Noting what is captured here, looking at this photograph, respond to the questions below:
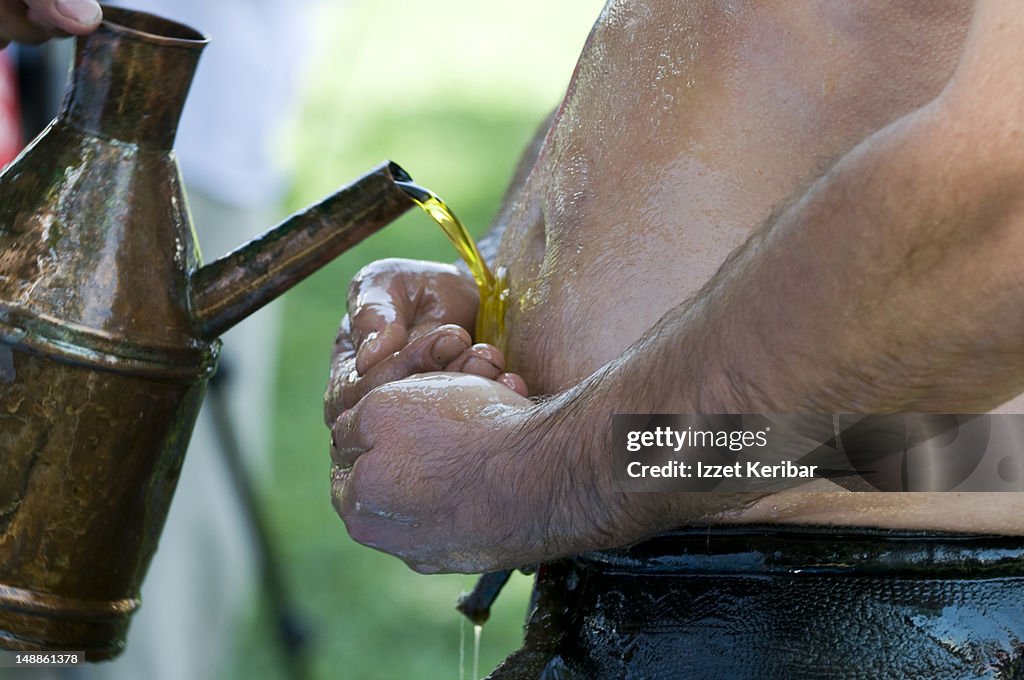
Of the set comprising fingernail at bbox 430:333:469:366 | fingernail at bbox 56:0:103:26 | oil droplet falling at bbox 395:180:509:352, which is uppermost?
fingernail at bbox 56:0:103:26

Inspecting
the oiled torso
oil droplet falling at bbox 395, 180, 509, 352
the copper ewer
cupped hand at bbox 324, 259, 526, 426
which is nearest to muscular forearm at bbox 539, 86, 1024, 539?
the oiled torso

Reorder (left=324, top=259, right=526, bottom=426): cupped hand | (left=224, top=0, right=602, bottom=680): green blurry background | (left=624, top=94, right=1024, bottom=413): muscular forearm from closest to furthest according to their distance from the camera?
1. (left=624, top=94, right=1024, bottom=413): muscular forearm
2. (left=324, top=259, right=526, bottom=426): cupped hand
3. (left=224, top=0, right=602, bottom=680): green blurry background

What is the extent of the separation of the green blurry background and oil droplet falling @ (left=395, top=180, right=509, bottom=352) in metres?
1.58

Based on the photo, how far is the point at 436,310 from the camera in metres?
1.29

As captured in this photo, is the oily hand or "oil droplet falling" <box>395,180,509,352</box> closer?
the oily hand

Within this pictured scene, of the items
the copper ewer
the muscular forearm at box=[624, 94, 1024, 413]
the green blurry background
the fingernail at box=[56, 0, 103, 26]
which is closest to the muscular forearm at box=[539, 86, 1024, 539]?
the muscular forearm at box=[624, 94, 1024, 413]

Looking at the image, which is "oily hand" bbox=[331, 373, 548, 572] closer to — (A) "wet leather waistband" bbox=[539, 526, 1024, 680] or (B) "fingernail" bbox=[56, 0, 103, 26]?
(A) "wet leather waistband" bbox=[539, 526, 1024, 680]

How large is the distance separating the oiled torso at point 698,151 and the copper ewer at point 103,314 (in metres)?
0.20

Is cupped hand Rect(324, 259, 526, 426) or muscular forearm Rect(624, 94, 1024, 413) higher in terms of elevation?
cupped hand Rect(324, 259, 526, 426)

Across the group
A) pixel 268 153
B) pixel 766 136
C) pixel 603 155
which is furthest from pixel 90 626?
pixel 268 153

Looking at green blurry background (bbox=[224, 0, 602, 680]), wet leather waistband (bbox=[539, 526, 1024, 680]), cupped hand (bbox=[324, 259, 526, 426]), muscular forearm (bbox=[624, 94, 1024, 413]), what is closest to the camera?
muscular forearm (bbox=[624, 94, 1024, 413])

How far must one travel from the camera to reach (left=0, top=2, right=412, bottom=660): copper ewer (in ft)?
3.83

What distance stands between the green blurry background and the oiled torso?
1.71m

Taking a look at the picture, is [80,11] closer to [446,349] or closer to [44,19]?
[44,19]
